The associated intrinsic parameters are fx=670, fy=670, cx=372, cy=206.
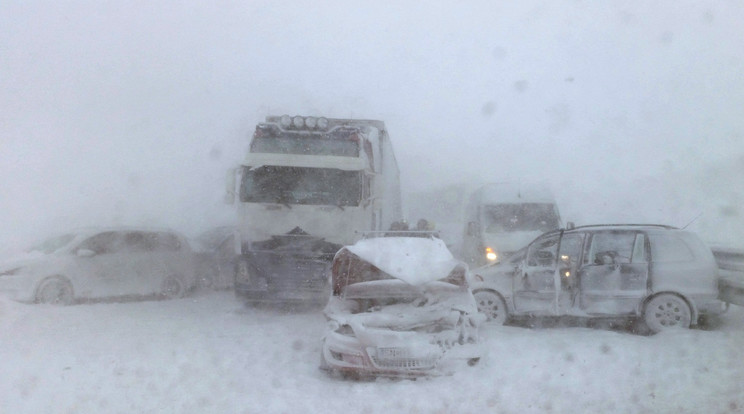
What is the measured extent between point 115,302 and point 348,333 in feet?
24.0

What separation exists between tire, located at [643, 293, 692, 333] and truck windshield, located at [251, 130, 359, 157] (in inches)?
214

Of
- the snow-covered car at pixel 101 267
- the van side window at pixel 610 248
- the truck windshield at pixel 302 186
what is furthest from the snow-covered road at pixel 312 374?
the truck windshield at pixel 302 186

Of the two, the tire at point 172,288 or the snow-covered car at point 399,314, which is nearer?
the snow-covered car at point 399,314

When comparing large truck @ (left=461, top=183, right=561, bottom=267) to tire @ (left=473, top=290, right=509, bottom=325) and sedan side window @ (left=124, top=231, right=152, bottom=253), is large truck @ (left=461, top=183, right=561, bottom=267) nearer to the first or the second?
tire @ (left=473, top=290, right=509, bottom=325)

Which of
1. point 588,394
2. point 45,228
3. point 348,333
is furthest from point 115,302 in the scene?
point 45,228

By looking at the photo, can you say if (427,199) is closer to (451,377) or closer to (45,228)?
(45,228)

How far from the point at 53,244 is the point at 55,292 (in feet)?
3.51

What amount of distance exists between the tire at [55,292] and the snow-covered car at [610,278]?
7.10m

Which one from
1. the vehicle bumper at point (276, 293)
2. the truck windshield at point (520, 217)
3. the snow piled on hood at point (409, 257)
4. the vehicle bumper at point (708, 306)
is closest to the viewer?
the snow piled on hood at point (409, 257)

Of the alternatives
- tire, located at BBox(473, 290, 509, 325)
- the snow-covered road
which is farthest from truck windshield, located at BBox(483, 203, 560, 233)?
the snow-covered road

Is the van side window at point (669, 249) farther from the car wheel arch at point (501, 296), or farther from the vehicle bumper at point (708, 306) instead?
the car wheel arch at point (501, 296)

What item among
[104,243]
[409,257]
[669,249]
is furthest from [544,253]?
[104,243]

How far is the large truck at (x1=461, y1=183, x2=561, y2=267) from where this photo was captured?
47.1 feet

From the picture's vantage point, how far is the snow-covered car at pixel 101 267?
1145cm
